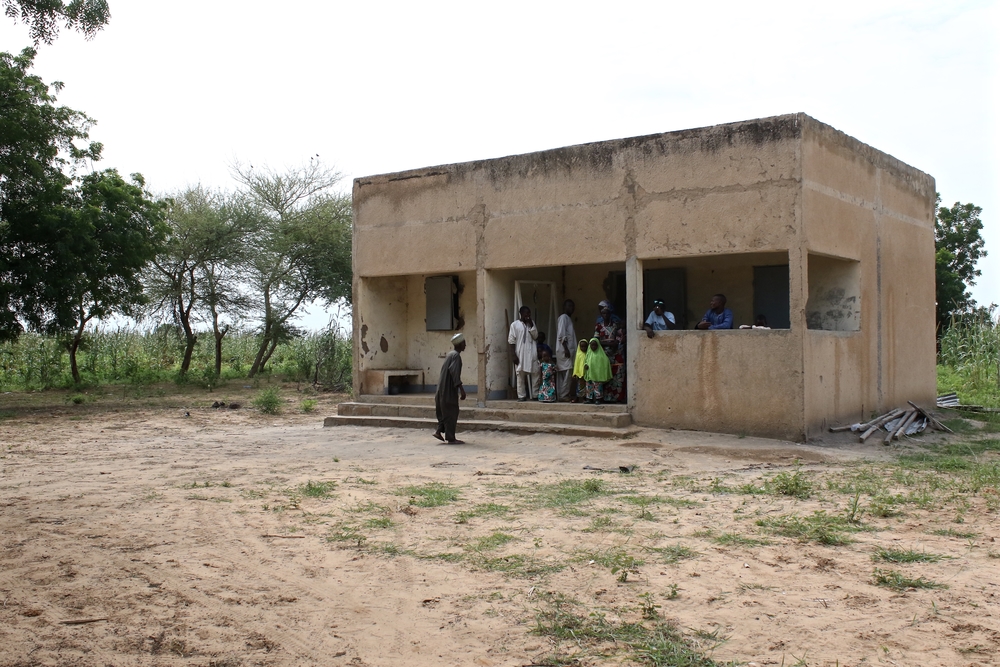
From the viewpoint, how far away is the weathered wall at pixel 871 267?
1102 cm

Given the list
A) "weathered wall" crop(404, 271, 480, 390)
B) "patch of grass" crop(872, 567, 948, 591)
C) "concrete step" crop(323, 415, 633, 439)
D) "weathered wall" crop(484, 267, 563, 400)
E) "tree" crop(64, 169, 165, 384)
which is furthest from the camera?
"tree" crop(64, 169, 165, 384)

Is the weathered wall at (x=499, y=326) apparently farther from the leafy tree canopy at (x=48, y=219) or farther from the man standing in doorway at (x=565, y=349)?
the leafy tree canopy at (x=48, y=219)

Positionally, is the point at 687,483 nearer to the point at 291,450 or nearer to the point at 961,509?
the point at 961,509

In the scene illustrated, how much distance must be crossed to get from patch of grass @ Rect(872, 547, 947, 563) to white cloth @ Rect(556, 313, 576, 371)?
783cm

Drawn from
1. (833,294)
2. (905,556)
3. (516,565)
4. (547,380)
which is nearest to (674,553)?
(516,565)

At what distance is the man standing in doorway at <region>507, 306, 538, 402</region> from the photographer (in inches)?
521

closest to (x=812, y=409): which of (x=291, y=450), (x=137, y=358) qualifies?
(x=291, y=450)

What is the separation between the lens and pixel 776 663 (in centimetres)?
396

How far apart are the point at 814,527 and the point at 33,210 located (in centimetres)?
1599

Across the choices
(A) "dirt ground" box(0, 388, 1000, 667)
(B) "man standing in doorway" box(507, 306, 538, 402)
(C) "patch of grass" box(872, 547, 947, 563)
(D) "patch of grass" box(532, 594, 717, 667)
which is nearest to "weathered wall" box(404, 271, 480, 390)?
(B) "man standing in doorway" box(507, 306, 538, 402)

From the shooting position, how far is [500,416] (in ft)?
42.5

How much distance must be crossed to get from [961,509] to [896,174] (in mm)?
8071

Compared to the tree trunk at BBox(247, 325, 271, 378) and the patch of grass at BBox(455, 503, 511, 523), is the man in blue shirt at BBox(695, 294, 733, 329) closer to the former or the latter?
the patch of grass at BBox(455, 503, 511, 523)

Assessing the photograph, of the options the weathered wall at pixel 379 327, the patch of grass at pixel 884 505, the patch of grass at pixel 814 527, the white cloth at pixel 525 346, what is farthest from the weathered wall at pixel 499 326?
the patch of grass at pixel 814 527
